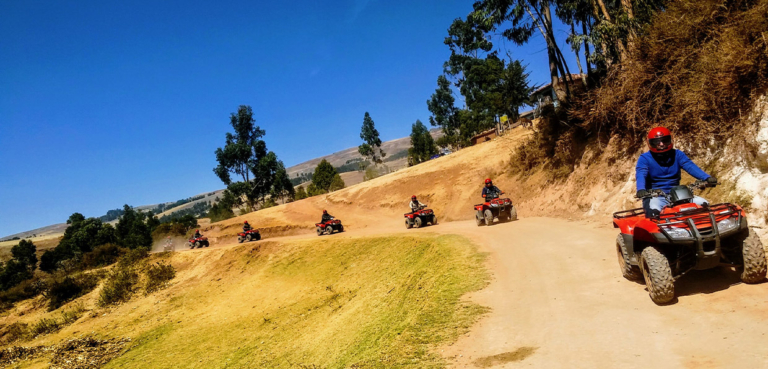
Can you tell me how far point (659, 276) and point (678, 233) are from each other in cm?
65

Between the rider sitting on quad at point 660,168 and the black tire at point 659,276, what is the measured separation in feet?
2.25

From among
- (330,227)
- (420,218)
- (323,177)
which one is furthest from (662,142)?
(323,177)

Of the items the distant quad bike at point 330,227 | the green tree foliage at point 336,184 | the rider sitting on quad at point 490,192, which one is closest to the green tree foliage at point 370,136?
the green tree foliage at point 336,184

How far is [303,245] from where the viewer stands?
86.1 feet

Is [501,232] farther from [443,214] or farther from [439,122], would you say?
[439,122]

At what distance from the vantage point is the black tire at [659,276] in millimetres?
5598

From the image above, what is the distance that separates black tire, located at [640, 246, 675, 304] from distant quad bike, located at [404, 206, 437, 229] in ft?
59.5

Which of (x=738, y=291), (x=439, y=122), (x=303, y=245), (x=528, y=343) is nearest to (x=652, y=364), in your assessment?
(x=528, y=343)

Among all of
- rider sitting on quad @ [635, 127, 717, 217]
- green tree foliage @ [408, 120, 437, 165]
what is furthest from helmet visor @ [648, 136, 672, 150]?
green tree foliage @ [408, 120, 437, 165]

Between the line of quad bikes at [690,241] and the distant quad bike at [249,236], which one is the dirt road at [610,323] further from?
the distant quad bike at [249,236]

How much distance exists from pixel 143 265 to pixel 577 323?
36709 mm

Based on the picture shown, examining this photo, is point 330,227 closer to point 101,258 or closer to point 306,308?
point 306,308

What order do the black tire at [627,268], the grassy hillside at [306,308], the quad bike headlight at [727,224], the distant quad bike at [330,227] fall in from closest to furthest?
the quad bike headlight at [727,224] < the black tire at [627,268] < the grassy hillside at [306,308] < the distant quad bike at [330,227]

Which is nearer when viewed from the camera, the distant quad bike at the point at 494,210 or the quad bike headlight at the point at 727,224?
the quad bike headlight at the point at 727,224
